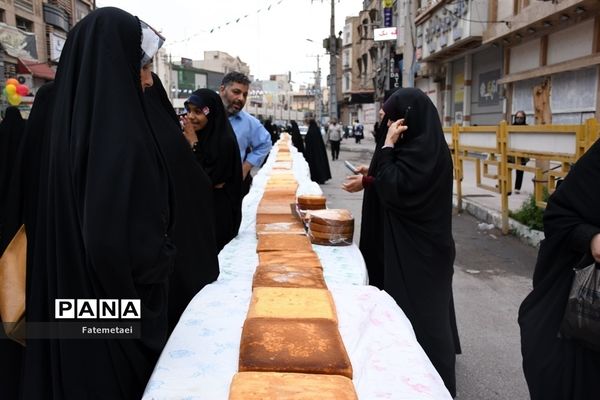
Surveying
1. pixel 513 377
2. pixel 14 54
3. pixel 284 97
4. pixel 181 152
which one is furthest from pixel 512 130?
pixel 284 97

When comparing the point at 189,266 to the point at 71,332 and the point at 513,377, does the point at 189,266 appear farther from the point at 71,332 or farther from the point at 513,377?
the point at 513,377

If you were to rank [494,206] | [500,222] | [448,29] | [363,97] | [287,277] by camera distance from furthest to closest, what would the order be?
1. [363,97]
2. [448,29]
3. [494,206]
4. [500,222]
5. [287,277]

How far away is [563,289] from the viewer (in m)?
2.12

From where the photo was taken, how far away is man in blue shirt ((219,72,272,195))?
428cm

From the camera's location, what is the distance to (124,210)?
1273mm

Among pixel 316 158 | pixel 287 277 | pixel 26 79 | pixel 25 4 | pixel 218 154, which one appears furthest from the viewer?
pixel 25 4

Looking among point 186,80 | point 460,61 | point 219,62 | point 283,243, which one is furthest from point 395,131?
point 219,62

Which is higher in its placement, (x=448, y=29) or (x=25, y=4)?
(x=25, y=4)

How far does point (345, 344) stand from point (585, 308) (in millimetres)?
944

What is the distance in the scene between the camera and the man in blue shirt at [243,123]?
4.28 metres

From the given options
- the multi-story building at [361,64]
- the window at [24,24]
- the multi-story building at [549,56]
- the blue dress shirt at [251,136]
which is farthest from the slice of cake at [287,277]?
the multi-story building at [361,64]

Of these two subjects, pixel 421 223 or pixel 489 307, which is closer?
pixel 421 223

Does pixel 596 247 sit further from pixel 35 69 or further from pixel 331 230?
pixel 35 69

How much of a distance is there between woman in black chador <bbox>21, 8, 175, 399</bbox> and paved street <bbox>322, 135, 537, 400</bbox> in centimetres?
207
